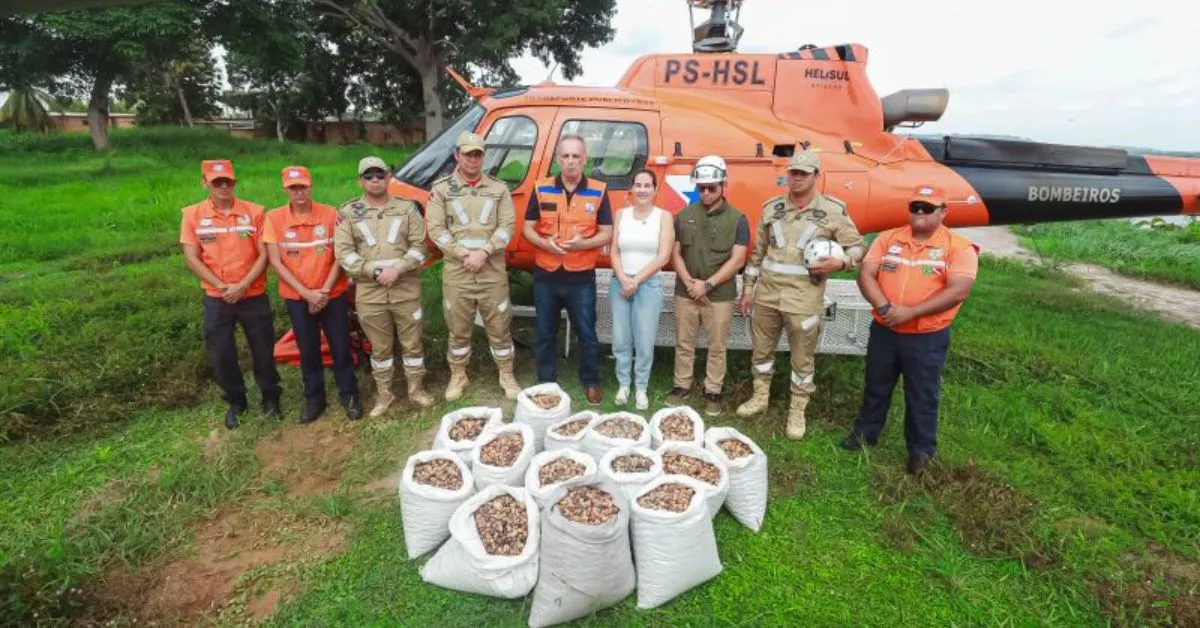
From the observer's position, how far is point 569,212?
423 centimetres

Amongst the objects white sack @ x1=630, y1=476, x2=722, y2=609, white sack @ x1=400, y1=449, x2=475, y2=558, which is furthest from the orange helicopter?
white sack @ x1=630, y1=476, x2=722, y2=609

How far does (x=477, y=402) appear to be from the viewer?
4.80 m

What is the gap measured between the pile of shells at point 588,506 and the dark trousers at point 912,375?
2088 mm

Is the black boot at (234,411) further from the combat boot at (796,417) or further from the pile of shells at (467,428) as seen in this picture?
the combat boot at (796,417)

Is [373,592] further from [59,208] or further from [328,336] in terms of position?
[59,208]

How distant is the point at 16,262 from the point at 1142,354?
13676 millimetres

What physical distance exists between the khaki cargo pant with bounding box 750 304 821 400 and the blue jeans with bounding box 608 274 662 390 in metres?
0.73

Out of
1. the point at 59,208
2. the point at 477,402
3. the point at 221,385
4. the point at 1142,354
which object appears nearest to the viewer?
the point at 221,385

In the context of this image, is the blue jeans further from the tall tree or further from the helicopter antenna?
the tall tree

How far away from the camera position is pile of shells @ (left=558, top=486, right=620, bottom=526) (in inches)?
108

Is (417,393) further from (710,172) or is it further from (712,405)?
(710,172)

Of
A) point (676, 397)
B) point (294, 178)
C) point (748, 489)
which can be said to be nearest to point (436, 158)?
point (294, 178)

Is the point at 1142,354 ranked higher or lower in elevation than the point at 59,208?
lower

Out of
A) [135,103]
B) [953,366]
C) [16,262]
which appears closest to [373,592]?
[953,366]
